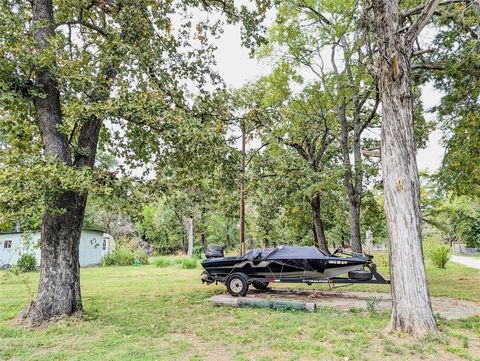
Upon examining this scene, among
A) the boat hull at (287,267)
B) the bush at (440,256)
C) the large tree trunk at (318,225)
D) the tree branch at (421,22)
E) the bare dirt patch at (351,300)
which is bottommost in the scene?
the bare dirt patch at (351,300)

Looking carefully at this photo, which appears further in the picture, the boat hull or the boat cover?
the boat cover

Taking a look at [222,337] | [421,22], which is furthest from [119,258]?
[421,22]

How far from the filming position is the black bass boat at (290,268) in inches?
303

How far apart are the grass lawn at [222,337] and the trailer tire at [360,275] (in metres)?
1.12

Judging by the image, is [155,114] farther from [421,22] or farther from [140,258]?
[140,258]

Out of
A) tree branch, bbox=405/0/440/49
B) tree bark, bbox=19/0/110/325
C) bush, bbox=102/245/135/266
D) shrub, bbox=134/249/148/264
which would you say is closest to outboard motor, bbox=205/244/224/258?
tree bark, bbox=19/0/110/325

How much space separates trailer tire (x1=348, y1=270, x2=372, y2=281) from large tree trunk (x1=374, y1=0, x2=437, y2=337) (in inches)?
97.1

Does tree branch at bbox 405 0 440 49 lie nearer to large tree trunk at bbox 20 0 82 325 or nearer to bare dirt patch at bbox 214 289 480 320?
bare dirt patch at bbox 214 289 480 320

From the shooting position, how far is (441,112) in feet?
33.7

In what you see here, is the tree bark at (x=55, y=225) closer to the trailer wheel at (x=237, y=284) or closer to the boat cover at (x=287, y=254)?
the trailer wheel at (x=237, y=284)

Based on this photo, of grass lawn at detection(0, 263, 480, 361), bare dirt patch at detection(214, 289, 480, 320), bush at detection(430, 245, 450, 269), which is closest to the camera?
grass lawn at detection(0, 263, 480, 361)

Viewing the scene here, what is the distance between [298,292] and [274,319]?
3122 mm

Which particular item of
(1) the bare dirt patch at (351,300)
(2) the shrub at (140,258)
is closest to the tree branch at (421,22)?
(1) the bare dirt patch at (351,300)

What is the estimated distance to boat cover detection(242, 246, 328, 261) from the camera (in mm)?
7984
